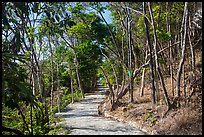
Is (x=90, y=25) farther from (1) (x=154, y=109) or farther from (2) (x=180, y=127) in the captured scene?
(2) (x=180, y=127)

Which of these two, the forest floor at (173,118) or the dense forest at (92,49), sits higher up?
the dense forest at (92,49)

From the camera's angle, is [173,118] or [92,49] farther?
[92,49]

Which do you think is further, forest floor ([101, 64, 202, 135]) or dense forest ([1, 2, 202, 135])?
forest floor ([101, 64, 202, 135])

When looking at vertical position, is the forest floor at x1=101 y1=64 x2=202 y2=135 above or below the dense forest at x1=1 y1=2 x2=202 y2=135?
below

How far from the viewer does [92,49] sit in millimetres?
12281

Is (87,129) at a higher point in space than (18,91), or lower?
lower

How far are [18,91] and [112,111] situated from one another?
7.60 metres

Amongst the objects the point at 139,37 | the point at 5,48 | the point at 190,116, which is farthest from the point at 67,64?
the point at 5,48

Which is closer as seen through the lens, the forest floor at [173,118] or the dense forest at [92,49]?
the dense forest at [92,49]

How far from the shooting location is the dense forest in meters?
2.98

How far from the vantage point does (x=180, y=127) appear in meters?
5.80

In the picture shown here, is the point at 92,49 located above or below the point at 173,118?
above

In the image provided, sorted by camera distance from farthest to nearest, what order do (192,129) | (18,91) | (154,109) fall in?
(154,109) → (192,129) → (18,91)

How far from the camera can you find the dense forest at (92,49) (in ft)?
9.78
